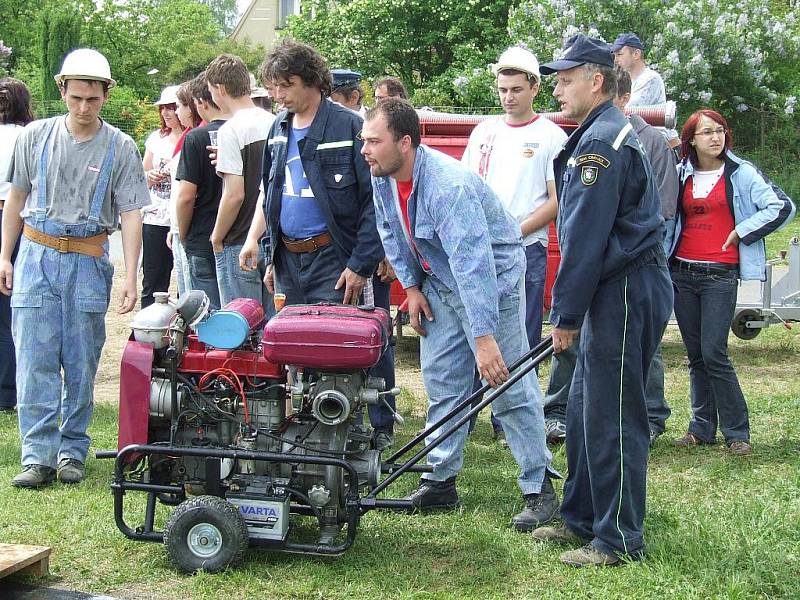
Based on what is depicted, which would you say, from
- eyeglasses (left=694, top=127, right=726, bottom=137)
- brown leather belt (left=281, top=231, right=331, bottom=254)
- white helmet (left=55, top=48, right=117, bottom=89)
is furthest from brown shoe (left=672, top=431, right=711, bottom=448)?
white helmet (left=55, top=48, right=117, bottom=89)

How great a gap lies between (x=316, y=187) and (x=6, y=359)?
3.09m

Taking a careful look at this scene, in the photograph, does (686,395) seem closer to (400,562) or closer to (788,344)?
(788,344)

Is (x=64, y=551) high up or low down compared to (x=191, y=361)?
down

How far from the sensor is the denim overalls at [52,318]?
5.63 meters

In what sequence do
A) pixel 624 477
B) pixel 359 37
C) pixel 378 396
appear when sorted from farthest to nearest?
pixel 359 37 → pixel 378 396 → pixel 624 477

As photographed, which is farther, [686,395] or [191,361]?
[686,395]

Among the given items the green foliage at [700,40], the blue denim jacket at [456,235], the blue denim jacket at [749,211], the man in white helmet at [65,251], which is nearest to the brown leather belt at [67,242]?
the man in white helmet at [65,251]

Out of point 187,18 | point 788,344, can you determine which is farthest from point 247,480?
point 187,18

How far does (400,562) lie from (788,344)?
6.08 m

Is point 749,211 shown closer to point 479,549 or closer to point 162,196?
point 479,549

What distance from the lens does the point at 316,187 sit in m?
5.36

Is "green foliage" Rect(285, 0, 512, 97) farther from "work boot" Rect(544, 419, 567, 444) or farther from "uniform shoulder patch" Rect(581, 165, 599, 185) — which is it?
"uniform shoulder patch" Rect(581, 165, 599, 185)

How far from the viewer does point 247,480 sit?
15.1 ft

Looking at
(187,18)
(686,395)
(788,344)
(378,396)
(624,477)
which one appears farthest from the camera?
(187,18)
